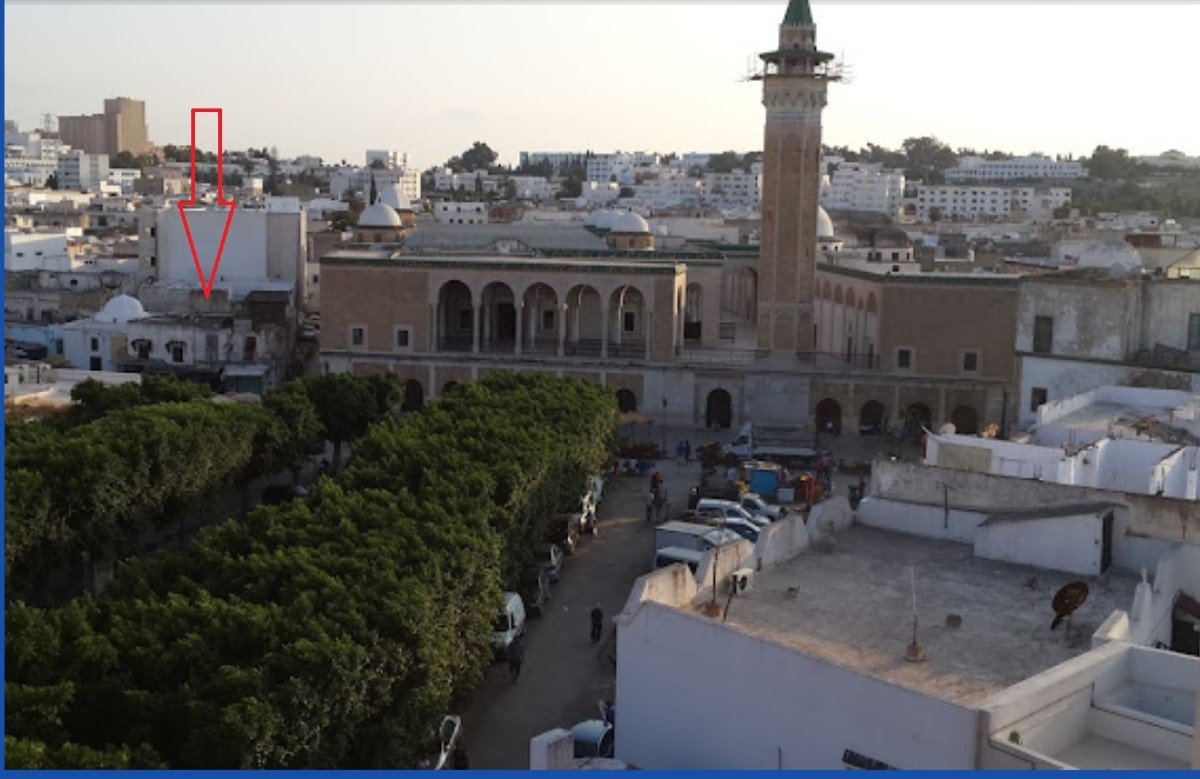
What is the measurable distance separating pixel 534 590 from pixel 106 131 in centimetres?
9685

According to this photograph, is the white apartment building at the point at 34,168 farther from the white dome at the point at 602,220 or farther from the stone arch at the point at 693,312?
the stone arch at the point at 693,312

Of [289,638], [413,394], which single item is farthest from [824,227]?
[289,638]

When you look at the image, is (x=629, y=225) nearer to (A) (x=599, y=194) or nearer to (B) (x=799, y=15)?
(B) (x=799, y=15)

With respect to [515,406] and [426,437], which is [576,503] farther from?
[426,437]

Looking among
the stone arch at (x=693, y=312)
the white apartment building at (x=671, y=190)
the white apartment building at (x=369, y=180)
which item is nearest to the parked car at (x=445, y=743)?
the stone arch at (x=693, y=312)

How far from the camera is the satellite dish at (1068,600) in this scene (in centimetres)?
1038

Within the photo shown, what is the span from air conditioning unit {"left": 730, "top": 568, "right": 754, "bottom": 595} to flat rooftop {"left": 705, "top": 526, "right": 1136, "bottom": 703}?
7 cm

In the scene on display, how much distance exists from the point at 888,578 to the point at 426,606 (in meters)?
3.85

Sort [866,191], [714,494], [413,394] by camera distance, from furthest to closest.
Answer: [866,191] < [413,394] < [714,494]

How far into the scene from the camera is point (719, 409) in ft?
100

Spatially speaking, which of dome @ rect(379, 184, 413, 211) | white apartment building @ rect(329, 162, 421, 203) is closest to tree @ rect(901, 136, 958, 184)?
white apartment building @ rect(329, 162, 421, 203)

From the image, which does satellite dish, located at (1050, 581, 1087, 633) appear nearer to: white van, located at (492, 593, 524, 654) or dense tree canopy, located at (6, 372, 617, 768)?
dense tree canopy, located at (6, 372, 617, 768)

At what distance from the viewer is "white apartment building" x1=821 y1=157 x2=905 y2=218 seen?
259ft

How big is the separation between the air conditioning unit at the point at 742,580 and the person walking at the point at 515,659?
14.2ft
